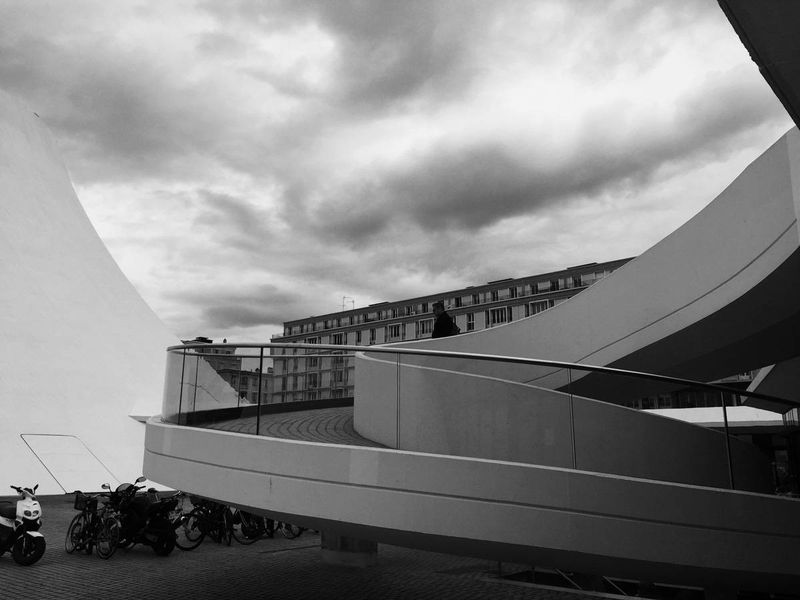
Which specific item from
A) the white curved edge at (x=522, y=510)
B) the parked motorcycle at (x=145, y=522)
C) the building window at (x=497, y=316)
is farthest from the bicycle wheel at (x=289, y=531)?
the building window at (x=497, y=316)

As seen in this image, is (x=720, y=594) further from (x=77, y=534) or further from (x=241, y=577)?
(x=77, y=534)

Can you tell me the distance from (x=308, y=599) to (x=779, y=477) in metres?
5.56

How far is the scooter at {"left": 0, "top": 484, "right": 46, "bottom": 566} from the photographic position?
944 cm

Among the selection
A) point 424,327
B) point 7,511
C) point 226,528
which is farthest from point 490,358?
point 424,327

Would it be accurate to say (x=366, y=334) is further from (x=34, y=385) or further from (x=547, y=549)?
(x=547, y=549)

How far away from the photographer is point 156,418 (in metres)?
8.13

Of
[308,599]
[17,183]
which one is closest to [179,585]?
[308,599]

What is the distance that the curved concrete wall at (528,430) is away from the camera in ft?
→ 18.0

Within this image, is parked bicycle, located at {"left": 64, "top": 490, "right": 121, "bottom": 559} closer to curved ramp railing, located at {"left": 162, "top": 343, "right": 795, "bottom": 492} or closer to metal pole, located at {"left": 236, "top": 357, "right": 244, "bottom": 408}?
curved ramp railing, located at {"left": 162, "top": 343, "right": 795, "bottom": 492}

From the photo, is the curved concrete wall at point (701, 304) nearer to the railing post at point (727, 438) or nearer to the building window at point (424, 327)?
the railing post at point (727, 438)

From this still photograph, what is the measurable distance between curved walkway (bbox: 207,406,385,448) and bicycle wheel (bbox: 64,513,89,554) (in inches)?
227

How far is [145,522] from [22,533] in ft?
6.23

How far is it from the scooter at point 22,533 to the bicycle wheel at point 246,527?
3.98 m

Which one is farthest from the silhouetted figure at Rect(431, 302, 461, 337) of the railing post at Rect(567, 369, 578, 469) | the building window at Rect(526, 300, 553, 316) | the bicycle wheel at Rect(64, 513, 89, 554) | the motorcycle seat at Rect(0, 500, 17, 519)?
the building window at Rect(526, 300, 553, 316)
